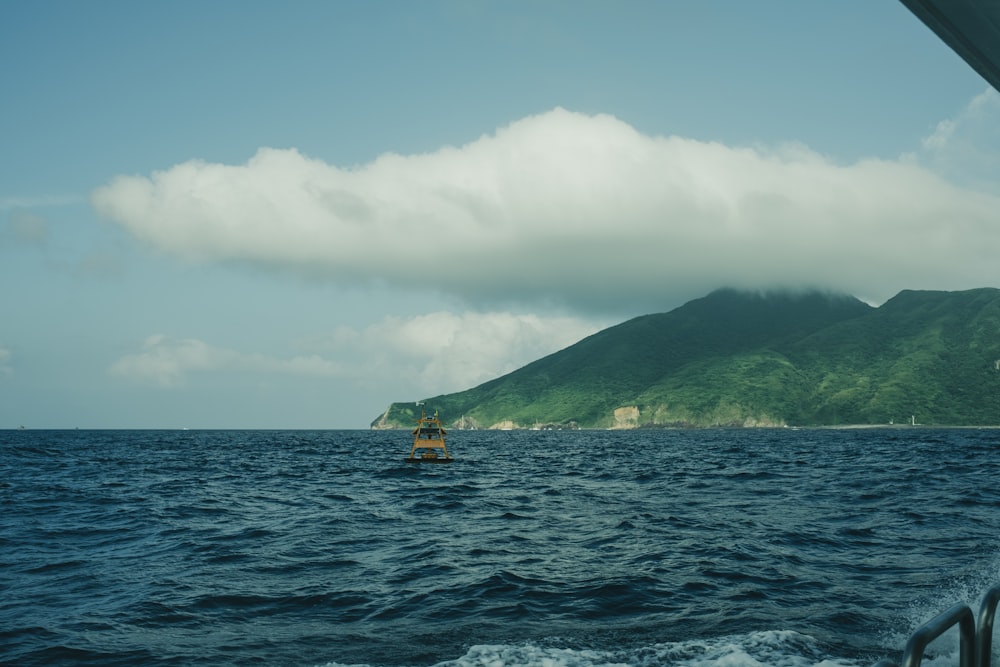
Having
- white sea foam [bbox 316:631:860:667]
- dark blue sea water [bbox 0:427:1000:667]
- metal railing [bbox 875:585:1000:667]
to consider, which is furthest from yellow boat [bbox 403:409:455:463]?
metal railing [bbox 875:585:1000:667]

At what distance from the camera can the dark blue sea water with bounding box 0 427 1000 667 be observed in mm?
12648

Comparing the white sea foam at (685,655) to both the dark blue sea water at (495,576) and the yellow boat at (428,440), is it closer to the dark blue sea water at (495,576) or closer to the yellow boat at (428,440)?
the dark blue sea water at (495,576)

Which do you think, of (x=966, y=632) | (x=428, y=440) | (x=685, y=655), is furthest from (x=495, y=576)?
(x=428, y=440)

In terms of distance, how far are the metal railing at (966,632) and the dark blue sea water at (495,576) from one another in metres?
7.20

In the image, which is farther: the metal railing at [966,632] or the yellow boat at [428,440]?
the yellow boat at [428,440]

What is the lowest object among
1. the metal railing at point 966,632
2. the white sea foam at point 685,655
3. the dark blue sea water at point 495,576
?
the dark blue sea water at point 495,576

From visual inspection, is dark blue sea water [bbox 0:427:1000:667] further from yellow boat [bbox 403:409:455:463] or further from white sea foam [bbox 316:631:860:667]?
yellow boat [bbox 403:409:455:463]

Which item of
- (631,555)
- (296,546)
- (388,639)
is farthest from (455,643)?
(296,546)

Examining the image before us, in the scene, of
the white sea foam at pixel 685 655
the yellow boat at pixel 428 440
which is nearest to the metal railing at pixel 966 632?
the white sea foam at pixel 685 655

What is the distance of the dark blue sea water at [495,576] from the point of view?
1265cm

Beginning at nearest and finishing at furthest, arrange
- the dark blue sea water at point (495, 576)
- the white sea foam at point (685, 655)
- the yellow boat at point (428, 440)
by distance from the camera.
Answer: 1. the white sea foam at point (685, 655)
2. the dark blue sea water at point (495, 576)
3. the yellow boat at point (428, 440)

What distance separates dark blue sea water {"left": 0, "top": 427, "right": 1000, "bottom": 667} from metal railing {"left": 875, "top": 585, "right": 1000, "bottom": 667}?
720 cm

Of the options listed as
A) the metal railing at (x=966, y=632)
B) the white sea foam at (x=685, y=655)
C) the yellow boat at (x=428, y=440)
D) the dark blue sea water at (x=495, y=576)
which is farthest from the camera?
the yellow boat at (x=428, y=440)

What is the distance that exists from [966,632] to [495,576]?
47.7ft
